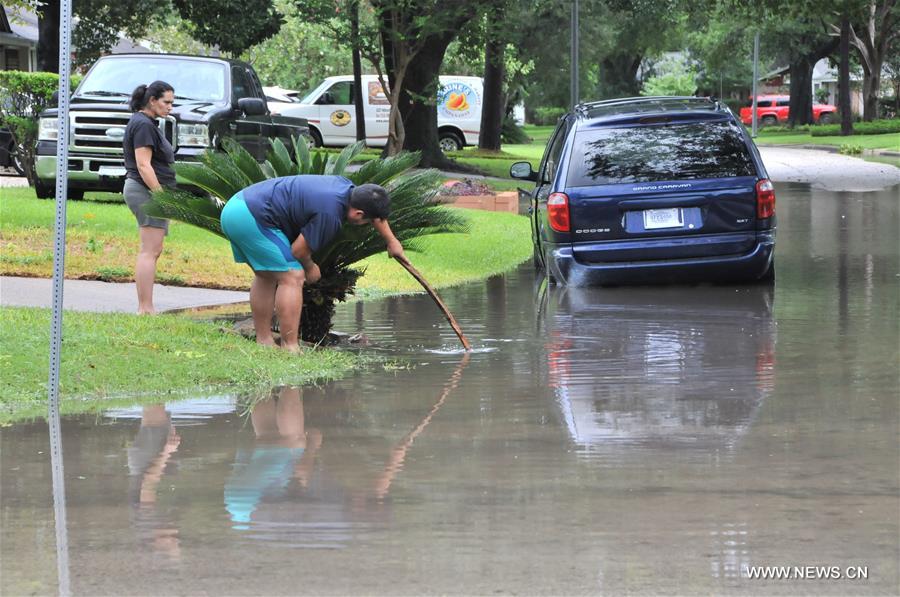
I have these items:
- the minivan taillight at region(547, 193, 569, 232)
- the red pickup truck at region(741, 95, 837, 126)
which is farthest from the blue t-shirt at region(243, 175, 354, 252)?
the red pickup truck at region(741, 95, 837, 126)

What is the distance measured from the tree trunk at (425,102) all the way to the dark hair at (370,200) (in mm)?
21254

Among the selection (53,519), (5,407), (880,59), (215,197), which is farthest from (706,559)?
(880,59)

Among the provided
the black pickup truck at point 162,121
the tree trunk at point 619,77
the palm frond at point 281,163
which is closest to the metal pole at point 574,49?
the black pickup truck at point 162,121

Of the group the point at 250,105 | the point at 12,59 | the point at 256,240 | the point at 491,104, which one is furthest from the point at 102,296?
the point at 12,59

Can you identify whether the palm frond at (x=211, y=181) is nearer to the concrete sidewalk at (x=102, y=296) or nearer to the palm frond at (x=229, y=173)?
the palm frond at (x=229, y=173)

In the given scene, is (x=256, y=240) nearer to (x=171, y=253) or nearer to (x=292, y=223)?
(x=292, y=223)

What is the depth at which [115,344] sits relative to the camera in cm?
920

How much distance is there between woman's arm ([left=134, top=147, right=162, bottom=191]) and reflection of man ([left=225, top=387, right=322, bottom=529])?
3241 mm

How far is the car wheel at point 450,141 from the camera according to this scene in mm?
46125

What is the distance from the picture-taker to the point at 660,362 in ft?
30.2

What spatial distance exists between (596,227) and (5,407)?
5.67 metres

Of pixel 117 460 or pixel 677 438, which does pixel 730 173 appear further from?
pixel 117 460

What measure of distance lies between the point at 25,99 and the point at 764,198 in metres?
12.4

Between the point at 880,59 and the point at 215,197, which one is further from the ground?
the point at 880,59
